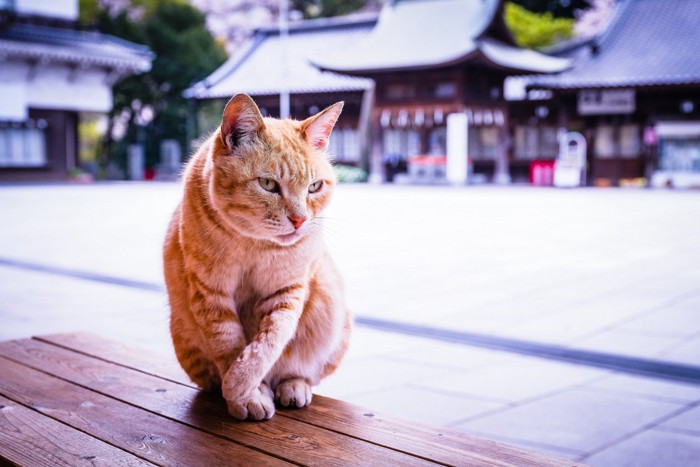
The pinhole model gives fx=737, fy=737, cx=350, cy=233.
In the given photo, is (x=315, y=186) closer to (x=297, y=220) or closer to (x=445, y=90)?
(x=297, y=220)

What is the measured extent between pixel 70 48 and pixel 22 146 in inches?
140

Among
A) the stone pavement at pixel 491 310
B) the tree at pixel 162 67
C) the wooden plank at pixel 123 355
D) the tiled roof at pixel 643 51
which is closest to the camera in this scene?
the wooden plank at pixel 123 355

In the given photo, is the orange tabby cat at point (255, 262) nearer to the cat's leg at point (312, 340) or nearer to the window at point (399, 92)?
the cat's leg at point (312, 340)

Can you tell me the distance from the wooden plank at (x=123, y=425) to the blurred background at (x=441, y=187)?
693mm

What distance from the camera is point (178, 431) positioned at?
5.15 ft

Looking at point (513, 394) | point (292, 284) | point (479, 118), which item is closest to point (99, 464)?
point (292, 284)

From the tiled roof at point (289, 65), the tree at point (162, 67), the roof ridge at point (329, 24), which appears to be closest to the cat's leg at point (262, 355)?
the tiled roof at point (289, 65)

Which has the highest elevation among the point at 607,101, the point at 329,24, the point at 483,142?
the point at 329,24

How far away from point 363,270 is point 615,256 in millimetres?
2760

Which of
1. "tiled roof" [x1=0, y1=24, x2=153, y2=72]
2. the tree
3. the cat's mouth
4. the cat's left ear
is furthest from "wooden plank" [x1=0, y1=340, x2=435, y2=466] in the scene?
the tree

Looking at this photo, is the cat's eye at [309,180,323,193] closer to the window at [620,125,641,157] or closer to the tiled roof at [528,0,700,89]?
the tiled roof at [528,0,700,89]

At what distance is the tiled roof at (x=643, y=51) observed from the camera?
2020 cm

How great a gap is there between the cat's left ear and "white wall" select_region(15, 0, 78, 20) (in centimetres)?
2465

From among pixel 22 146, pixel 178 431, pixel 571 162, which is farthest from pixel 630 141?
pixel 178 431
